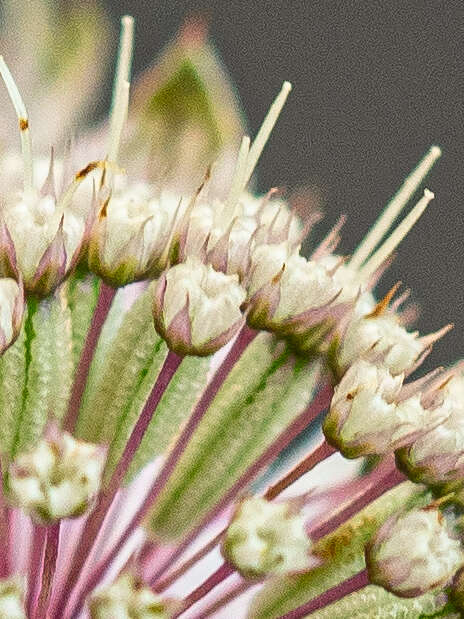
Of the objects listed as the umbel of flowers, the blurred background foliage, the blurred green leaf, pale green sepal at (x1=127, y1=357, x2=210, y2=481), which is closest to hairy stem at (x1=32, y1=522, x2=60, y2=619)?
the umbel of flowers

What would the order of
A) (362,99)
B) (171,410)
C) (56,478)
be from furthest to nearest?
1. (362,99)
2. (171,410)
3. (56,478)

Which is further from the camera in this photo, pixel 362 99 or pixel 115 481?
pixel 362 99

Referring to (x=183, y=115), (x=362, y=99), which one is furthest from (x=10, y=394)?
(x=362, y=99)

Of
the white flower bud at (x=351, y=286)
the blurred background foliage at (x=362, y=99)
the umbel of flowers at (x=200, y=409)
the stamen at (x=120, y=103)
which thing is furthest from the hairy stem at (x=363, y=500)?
the blurred background foliage at (x=362, y=99)

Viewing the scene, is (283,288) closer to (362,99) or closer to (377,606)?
(377,606)

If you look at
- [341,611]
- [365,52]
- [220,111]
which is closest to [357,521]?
[341,611]

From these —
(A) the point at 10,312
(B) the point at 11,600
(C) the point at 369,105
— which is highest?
(A) the point at 10,312

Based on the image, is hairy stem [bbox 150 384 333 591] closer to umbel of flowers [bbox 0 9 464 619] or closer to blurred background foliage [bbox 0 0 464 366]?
umbel of flowers [bbox 0 9 464 619]
